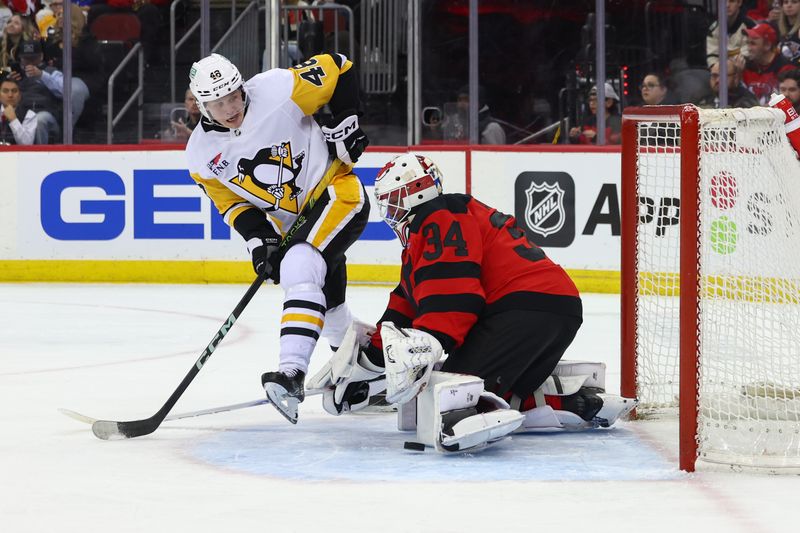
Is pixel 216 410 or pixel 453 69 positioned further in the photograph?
pixel 453 69

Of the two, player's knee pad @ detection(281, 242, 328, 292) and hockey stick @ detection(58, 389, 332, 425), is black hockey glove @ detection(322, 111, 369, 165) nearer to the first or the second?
player's knee pad @ detection(281, 242, 328, 292)

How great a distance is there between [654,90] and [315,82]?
160 inches

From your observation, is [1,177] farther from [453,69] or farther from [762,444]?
[762,444]

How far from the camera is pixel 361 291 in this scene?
6.73 metres

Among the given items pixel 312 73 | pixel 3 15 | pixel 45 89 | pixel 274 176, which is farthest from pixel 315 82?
pixel 3 15

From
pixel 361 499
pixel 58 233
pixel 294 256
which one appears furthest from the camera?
pixel 58 233

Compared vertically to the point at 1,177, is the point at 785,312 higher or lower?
lower

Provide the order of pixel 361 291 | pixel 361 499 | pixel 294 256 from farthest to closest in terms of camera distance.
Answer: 1. pixel 361 291
2. pixel 294 256
3. pixel 361 499

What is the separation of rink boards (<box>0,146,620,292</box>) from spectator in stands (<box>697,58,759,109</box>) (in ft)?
2.64

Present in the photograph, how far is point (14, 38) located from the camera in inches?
311

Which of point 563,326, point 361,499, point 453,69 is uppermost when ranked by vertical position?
point 453,69

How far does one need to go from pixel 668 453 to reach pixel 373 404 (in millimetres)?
879

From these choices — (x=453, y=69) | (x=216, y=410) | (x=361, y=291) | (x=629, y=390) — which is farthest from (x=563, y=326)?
(x=453, y=69)

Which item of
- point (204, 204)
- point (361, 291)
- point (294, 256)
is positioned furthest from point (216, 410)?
point (204, 204)
